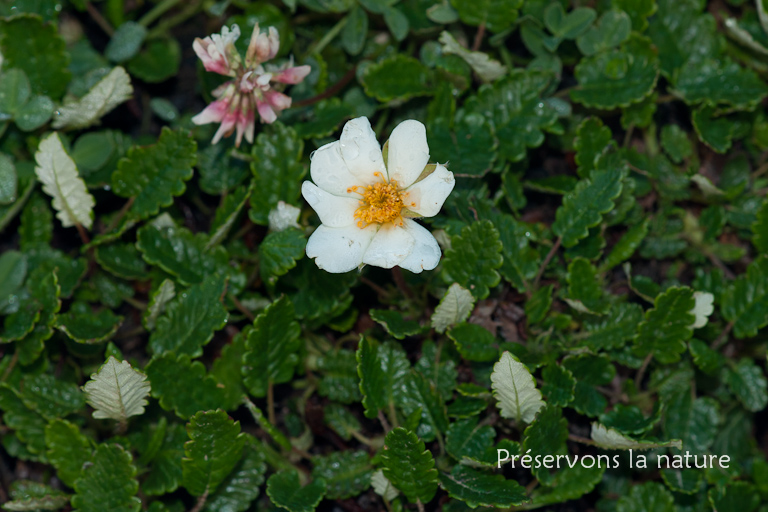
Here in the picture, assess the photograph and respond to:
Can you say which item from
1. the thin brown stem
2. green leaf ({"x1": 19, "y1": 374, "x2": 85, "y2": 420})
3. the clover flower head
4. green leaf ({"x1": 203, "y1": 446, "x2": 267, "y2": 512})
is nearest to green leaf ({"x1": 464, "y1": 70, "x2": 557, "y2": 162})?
the thin brown stem

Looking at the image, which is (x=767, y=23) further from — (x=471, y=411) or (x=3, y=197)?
(x=3, y=197)

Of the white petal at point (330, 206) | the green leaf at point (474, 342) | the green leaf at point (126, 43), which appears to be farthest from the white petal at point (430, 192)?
the green leaf at point (126, 43)

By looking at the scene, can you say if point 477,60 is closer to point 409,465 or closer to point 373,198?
point 373,198

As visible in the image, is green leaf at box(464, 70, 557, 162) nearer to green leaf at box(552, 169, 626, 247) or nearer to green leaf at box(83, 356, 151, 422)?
green leaf at box(552, 169, 626, 247)

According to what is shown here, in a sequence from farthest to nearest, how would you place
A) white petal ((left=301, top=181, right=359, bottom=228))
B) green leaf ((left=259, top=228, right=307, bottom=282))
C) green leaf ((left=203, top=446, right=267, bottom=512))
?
green leaf ((left=203, top=446, right=267, bottom=512)), green leaf ((left=259, top=228, right=307, bottom=282)), white petal ((left=301, top=181, right=359, bottom=228))

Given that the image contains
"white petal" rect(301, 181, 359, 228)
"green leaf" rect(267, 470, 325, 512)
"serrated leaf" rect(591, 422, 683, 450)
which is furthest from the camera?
"green leaf" rect(267, 470, 325, 512)
